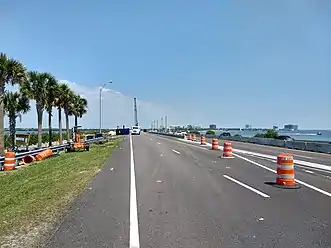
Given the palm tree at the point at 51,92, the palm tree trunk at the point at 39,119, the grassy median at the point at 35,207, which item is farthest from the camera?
the palm tree at the point at 51,92

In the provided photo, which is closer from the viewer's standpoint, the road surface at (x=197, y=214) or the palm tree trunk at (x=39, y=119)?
the road surface at (x=197, y=214)

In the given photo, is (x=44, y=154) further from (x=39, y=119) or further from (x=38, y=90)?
(x=38, y=90)

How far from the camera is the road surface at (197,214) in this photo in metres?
6.86

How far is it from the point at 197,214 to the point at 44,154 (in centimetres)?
2450

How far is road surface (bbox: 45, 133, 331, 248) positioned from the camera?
6859 mm

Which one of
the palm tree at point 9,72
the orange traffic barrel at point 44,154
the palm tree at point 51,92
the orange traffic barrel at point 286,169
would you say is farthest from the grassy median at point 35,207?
the palm tree at point 51,92

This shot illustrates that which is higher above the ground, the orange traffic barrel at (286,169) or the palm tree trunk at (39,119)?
the palm tree trunk at (39,119)

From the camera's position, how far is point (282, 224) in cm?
803

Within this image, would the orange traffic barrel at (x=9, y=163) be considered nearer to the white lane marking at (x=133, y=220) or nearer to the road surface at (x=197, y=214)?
the road surface at (x=197, y=214)

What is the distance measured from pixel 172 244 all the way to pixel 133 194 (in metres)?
5.38

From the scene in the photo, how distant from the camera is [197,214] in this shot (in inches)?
354

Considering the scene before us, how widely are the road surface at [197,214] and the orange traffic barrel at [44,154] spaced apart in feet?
54.0

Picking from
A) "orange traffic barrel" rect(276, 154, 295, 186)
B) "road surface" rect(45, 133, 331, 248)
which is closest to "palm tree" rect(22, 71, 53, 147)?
"road surface" rect(45, 133, 331, 248)

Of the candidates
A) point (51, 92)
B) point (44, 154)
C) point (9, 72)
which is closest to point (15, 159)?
point (44, 154)
